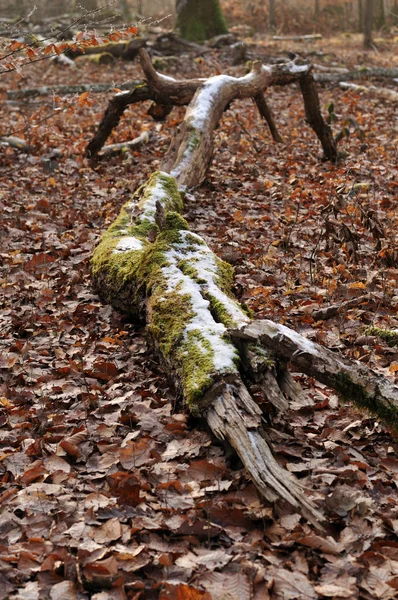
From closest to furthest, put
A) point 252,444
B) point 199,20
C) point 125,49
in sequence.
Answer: point 252,444 < point 125,49 < point 199,20

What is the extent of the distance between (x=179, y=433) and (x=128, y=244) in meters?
2.63

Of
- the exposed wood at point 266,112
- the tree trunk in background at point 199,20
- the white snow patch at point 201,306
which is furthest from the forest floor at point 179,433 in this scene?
the tree trunk in background at point 199,20

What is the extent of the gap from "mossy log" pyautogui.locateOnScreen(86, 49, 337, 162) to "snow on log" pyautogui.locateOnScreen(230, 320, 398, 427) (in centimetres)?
597

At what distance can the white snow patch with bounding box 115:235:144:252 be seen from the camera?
5750 mm

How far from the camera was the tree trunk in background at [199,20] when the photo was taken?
21.0 m

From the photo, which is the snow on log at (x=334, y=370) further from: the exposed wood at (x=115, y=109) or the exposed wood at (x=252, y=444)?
the exposed wood at (x=115, y=109)

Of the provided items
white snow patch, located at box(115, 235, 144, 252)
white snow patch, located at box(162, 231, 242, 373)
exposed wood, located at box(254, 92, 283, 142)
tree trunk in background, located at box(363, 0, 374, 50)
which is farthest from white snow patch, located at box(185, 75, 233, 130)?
tree trunk in background, located at box(363, 0, 374, 50)

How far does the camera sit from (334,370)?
11.6 feet

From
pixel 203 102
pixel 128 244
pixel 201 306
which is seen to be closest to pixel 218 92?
pixel 203 102

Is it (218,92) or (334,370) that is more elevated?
(218,92)

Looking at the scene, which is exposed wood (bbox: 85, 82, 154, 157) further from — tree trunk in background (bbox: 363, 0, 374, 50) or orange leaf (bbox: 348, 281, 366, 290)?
tree trunk in background (bbox: 363, 0, 374, 50)

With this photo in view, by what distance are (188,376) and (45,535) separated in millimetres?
1259

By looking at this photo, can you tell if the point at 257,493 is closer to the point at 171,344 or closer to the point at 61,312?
the point at 171,344

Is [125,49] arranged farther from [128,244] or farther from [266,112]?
[128,244]
